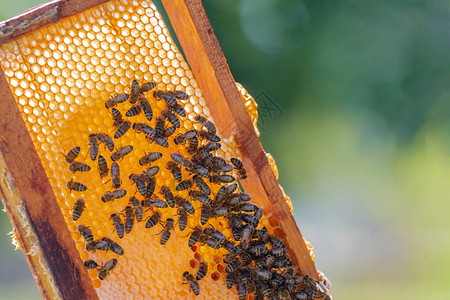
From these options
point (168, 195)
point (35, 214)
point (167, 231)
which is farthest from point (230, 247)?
point (35, 214)

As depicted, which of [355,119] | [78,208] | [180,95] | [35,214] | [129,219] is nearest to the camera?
[35,214]

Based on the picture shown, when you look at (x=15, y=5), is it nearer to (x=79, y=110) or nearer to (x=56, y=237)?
(x=79, y=110)

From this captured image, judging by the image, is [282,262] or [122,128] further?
[282,262]

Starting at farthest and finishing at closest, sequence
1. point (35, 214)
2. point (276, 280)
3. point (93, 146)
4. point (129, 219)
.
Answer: point (276, 280) < point (129, 219) < point (93, 146) < point (35, 214)

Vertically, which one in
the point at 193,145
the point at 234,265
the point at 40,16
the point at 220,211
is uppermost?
the point at 40,16

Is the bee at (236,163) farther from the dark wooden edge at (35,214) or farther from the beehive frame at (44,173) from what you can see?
the dark wooden edge at (35,214)

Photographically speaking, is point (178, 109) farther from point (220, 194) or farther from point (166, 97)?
point (220, 194)

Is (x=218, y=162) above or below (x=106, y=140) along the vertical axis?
below

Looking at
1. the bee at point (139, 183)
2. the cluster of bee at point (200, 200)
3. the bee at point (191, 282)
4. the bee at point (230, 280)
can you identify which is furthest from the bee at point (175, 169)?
the bee at point (230, 280)

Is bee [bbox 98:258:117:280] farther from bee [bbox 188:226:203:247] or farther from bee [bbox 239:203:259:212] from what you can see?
bee [bbox 239:203:259:212]
